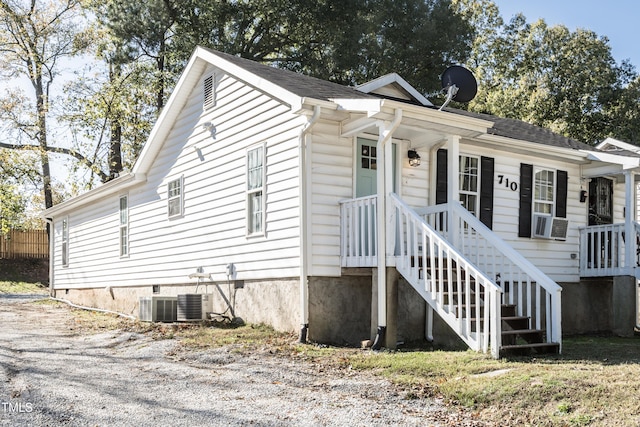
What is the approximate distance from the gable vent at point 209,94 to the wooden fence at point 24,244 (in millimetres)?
19763

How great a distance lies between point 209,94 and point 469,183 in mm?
5383

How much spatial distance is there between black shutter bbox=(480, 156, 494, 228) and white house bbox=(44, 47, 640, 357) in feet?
0.11

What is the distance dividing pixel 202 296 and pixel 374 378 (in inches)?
222

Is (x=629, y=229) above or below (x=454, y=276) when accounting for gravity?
above

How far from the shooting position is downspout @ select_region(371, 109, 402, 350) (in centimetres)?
927

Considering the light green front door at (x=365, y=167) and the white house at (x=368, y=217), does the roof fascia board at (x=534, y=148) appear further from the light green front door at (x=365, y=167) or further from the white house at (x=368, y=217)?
the light green front door at (x=365, y=167)

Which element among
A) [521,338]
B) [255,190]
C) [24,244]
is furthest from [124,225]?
[24,244]

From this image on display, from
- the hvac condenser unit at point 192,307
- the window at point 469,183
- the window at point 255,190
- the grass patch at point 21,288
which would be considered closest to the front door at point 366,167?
the window at point 255,190

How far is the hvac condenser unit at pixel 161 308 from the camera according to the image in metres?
12.6

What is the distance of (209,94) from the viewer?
43.4 feet

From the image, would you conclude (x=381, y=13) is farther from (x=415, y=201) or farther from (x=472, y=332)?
(x=472, y=332)

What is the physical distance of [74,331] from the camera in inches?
475

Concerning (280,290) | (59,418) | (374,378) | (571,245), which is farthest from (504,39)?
(59,418)

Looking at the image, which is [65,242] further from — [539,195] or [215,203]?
[539,195]
